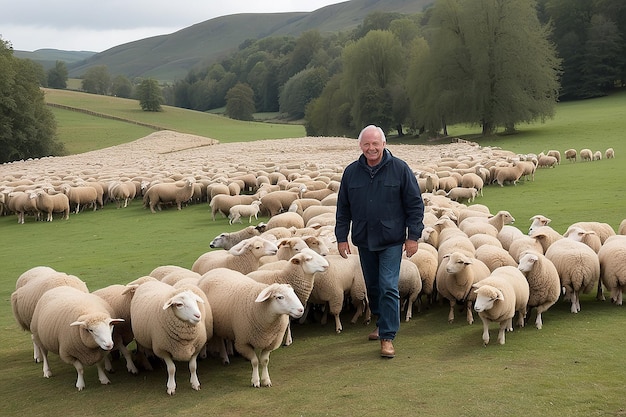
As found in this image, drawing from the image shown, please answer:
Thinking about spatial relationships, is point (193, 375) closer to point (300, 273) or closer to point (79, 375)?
point (79, 375)

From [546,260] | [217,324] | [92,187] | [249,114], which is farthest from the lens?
[249,114]

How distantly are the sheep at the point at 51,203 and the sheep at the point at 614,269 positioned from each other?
17.8 meters

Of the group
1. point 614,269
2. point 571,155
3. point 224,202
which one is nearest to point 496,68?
point 571,155

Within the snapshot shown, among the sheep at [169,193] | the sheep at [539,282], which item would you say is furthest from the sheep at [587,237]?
the sheep at [169,193]

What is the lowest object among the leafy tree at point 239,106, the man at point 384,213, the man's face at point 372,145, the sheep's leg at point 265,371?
the sheep's leg at point 265,371

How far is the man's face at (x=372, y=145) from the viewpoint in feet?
21.7

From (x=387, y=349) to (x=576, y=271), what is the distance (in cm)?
314

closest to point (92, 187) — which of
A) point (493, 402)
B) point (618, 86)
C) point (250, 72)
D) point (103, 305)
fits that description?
point (103, 305)

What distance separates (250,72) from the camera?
129375 millimetres

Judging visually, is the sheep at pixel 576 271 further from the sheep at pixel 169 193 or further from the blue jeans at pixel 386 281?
the sheep at pixel 169 193

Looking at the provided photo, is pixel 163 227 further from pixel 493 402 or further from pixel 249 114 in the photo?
pixel 249 114

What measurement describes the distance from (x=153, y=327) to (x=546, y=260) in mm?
4939

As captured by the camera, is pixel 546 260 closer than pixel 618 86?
Yes

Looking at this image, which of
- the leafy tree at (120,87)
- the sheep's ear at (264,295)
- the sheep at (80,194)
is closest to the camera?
the sheep's ear at (264,295)
